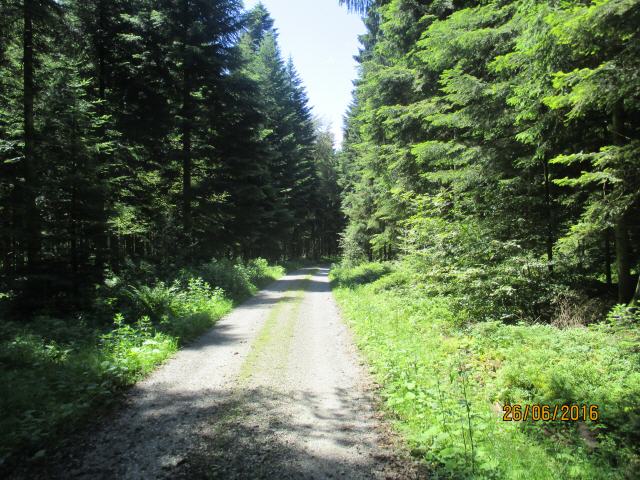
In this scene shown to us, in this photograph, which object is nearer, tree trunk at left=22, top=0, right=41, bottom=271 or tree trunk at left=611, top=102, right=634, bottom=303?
tree trunk at left=611, top=102, right=634, bottom=303

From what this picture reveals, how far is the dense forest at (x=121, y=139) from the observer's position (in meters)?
10.7

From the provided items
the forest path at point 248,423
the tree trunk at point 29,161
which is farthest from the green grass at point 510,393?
the tree trunk at point 29,161

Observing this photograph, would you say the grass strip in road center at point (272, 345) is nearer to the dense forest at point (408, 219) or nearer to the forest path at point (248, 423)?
the forest path at point (248, 423)

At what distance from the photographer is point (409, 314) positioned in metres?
10.0

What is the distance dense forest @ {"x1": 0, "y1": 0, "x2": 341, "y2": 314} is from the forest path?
18.9 ft

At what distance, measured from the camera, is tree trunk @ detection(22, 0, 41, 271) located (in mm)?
10398

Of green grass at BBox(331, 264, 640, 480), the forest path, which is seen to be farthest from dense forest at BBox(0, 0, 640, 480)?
the forest path

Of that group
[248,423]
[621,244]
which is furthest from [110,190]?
[621,244]

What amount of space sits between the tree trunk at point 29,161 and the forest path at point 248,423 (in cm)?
590

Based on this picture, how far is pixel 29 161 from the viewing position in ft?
36.6

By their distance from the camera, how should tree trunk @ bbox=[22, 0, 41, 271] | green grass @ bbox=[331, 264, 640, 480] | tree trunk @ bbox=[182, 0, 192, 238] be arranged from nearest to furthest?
1. green grass @ bbox=[331, 264, 640, 480]
2. tree trunk @ bbox=[22, 0, 41, 271]
3. tree trunk @ bbox=[182, 0, 192, 238]

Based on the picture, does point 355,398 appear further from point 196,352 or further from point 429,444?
point 196,352

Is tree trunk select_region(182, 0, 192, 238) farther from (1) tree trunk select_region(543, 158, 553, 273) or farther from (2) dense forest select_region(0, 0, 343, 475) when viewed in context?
(1) tree trunk select_region(543, 158, 553, 273)

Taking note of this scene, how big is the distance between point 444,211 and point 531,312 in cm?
450
